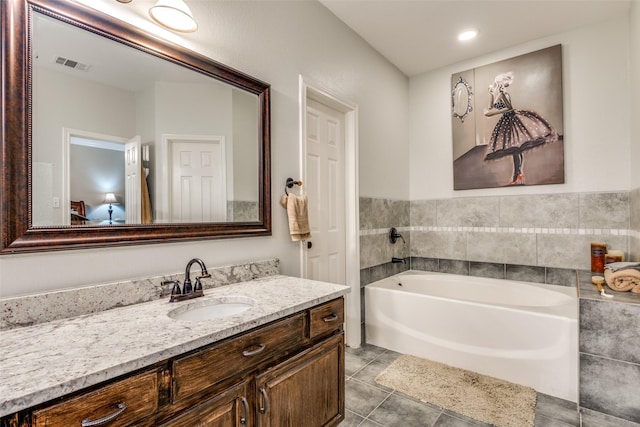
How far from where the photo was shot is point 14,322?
1076mm

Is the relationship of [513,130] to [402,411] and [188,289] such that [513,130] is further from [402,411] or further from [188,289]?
[188,289]

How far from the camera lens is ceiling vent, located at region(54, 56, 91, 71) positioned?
1.23 m

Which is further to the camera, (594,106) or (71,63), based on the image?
(594,106)

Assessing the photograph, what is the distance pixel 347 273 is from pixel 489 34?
259 centimetres

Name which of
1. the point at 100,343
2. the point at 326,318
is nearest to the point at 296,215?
the point at 326,318

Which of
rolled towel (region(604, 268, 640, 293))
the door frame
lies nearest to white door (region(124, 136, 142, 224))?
the door frame

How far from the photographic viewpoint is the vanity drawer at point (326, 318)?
146 centimetres

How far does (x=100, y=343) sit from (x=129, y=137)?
2.89 feet

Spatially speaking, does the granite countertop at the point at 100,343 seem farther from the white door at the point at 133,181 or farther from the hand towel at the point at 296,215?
the hand towel at the point at 296,215

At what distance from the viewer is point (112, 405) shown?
82cm

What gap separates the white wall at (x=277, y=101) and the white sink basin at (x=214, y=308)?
252mm

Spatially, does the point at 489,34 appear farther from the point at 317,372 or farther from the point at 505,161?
the point at 317,372

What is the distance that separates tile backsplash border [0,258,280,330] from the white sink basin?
163mm

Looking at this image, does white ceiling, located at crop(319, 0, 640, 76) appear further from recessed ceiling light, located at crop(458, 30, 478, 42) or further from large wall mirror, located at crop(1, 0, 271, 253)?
large wall mirror, located at crop(1, 0, 271, 253)
